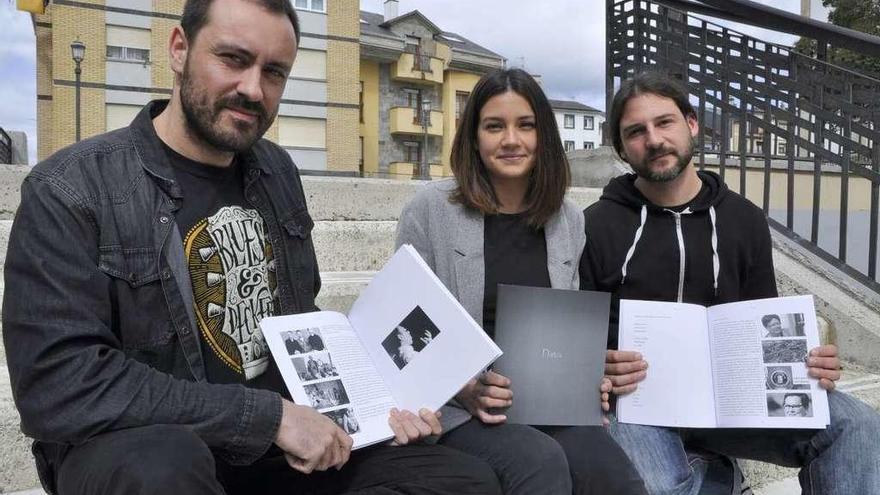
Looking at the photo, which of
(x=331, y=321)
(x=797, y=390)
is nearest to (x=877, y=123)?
(x=797, y=390)

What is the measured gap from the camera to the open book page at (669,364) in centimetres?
199

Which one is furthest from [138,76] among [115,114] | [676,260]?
[676,260]

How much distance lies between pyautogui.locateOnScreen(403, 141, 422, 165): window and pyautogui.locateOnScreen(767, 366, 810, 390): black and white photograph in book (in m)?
33.5

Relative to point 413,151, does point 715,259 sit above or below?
below

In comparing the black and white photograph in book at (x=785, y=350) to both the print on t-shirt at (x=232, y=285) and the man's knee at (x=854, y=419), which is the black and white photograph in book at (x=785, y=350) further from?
the print on t-shirt at (x=232, y=285)

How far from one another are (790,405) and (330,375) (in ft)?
4.27

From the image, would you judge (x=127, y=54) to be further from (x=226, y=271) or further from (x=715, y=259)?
(x=715, y=259)

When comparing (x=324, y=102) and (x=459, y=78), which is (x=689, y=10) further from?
(x=459, y=78)

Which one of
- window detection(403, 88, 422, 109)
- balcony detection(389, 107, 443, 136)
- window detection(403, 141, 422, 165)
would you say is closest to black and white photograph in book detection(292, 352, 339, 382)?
balcony detection(389, 107, 443, 136)

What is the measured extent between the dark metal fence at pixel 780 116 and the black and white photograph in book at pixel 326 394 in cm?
303

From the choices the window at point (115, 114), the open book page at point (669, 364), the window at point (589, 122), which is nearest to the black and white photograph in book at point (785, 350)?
the open book page at point (669, 364)

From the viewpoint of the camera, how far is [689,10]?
400cm

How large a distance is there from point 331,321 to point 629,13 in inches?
136

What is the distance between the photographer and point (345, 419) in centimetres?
156
